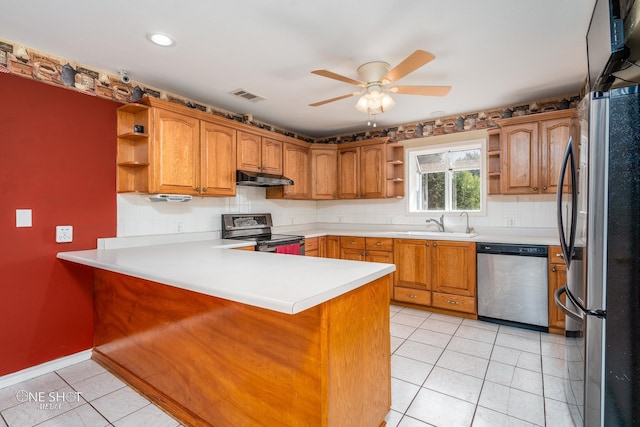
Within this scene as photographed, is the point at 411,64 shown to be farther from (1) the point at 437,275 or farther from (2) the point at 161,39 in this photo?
(1) the point at 437,275

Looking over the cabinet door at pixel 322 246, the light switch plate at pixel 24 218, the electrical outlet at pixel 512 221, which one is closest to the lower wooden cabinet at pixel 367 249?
the cabinet door at pixel 322 246

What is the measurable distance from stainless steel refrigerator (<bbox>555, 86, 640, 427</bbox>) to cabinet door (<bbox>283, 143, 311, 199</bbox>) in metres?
3.28

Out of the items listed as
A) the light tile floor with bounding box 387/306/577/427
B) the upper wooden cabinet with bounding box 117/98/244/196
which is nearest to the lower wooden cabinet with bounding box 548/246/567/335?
the light tile floor with bounding box 387/306/577/427

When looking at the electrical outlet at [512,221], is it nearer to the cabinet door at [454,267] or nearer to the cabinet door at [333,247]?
the cabinet door at [454,267]

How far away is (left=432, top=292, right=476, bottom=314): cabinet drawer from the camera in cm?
341

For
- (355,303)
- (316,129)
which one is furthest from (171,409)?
(316,129)

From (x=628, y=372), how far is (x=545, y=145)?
2.53 m

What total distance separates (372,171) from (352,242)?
1.06 meters

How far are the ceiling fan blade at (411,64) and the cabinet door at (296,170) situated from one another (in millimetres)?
2096

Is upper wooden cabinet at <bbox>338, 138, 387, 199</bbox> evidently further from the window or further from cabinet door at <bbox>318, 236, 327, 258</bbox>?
cabinet door at <bbox>318, 236, 327, 258</bbox>

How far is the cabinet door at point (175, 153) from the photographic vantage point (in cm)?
276

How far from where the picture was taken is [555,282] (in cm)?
296

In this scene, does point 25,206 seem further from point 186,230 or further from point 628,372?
point 628,372

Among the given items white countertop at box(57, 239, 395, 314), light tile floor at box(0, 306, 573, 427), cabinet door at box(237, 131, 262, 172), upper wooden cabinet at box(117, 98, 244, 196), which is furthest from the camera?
cabinet door at box(237, 131, 262, 172)
